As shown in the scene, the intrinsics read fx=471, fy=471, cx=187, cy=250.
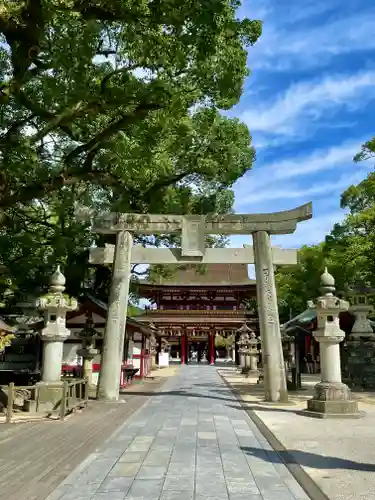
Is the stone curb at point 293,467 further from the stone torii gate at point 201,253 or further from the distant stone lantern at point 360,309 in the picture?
the distant stone lantern at point 360,309

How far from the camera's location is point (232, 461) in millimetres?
6438

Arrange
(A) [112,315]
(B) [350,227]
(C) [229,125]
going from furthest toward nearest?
(B) [350,227]
(C) [229,125]
(A) [112,315]

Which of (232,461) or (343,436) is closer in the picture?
(232,461)

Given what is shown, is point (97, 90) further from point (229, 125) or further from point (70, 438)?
point (70, 438)

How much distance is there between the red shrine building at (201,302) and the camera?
141 ft

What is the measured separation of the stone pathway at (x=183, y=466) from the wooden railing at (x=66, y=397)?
61.5 inches

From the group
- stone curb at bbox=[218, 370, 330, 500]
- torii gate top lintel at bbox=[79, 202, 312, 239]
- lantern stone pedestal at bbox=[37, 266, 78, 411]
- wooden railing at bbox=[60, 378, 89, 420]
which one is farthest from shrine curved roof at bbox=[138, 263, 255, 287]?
stone curb at bbox=[218, 370, 330, 500]

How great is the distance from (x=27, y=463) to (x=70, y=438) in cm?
186

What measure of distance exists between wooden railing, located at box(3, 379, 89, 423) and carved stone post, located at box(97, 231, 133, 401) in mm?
1073

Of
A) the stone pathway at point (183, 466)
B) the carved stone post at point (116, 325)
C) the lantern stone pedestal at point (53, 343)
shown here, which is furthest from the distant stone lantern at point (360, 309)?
the lantern stone pedestal at point (53, 343)

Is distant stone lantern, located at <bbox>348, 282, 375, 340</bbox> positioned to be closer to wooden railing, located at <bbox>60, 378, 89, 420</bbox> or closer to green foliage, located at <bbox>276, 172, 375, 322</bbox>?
green foliage, located at <bbox>276, 172, 375, 322</bbox>

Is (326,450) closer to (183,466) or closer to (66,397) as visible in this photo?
(183,466)

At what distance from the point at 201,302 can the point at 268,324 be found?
3260 cm

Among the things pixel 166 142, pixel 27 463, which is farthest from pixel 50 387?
pixel 166 142
